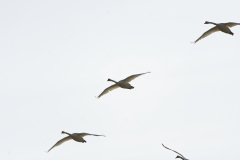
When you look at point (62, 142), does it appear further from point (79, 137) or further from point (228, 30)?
point (228, 30)

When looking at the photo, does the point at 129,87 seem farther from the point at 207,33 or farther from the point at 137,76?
the point at 207,33

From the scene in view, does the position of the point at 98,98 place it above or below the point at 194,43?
below

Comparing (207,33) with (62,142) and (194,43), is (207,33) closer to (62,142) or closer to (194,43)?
(194,43)

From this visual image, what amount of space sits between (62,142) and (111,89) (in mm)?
4920

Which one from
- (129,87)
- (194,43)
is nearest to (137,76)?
(129,87)

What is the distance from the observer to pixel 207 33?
5628 centimetres

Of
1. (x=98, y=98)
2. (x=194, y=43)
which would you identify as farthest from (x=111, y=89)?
(x=194, y=43)

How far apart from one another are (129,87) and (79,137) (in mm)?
4652

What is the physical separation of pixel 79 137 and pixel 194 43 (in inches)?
382

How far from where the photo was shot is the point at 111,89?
57219 millimetres

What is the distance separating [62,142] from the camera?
56.5 m

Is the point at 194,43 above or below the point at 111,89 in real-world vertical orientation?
above

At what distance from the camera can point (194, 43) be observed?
54156mm

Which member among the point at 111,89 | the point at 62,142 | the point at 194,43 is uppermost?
the point at 194,43
